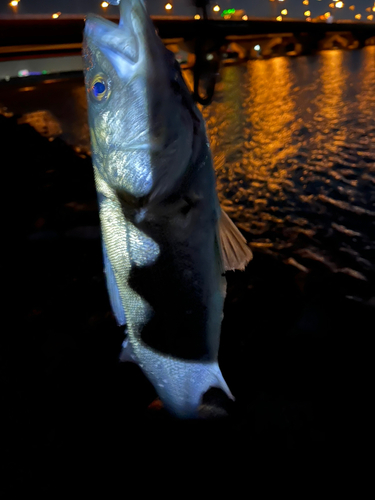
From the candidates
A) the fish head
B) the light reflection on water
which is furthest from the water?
the fish head

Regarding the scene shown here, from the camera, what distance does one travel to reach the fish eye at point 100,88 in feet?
3.63

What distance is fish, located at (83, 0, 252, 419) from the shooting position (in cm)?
108

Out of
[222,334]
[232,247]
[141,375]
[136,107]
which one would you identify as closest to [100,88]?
[136,107]

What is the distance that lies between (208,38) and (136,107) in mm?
1823

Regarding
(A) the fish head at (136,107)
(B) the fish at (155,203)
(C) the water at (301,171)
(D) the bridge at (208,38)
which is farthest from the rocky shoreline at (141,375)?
(D) the bridge at (208,38)

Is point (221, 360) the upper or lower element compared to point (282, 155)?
lower

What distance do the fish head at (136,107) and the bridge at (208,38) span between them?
A: 1050mm

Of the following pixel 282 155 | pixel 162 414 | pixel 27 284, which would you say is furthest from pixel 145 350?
pixel 282 155

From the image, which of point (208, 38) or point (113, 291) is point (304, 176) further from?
point (113, 291)

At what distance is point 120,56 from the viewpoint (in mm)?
1062

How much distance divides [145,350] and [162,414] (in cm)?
109

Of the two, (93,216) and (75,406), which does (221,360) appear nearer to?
(75,406)

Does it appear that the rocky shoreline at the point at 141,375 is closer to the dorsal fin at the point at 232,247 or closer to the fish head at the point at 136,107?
the dorsal fin at the point at 232,247

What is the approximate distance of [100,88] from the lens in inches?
44.1
